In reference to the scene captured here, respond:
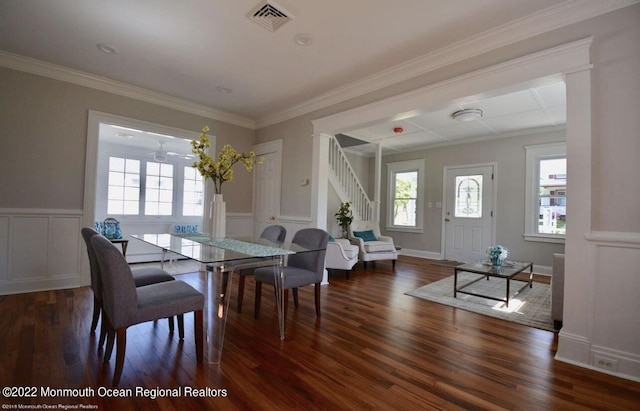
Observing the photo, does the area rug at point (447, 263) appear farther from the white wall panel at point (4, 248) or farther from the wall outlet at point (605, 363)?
the white wall panel at point (4, 248)

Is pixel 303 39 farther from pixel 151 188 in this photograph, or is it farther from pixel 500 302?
pixel 151 188

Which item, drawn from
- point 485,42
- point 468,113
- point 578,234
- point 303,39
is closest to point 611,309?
point 578,234

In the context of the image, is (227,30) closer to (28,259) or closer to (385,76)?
(385,76)

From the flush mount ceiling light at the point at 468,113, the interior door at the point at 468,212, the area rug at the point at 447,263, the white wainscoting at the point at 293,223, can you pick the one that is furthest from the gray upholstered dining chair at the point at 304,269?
the interior door at the point at 468,212

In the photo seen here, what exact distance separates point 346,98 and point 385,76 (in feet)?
2.18

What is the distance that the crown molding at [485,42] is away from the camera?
7.27 ft

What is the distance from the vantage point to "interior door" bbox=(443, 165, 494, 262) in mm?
6027

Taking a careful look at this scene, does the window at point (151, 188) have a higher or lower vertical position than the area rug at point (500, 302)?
higher

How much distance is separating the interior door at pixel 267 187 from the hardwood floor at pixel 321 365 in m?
2.39

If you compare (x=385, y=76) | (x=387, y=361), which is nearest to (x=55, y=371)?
(x=387, y=361)

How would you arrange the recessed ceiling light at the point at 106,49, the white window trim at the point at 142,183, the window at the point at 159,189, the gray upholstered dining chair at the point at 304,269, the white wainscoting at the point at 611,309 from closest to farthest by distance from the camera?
1. the white wainscoting at the point at 611,309
2. the gray upholstered dining chair at the point at 304,269
3. the recessed ceiling light at the point at 106,49
4. the white window trim at the point at 142,183
5. the window at the point at 159,189

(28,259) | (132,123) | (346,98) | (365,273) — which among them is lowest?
(365,273)

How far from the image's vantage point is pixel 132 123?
13.6 feet

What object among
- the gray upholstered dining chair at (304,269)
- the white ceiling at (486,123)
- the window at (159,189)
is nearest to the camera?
the gray upholstered dining chair at (304,269)
